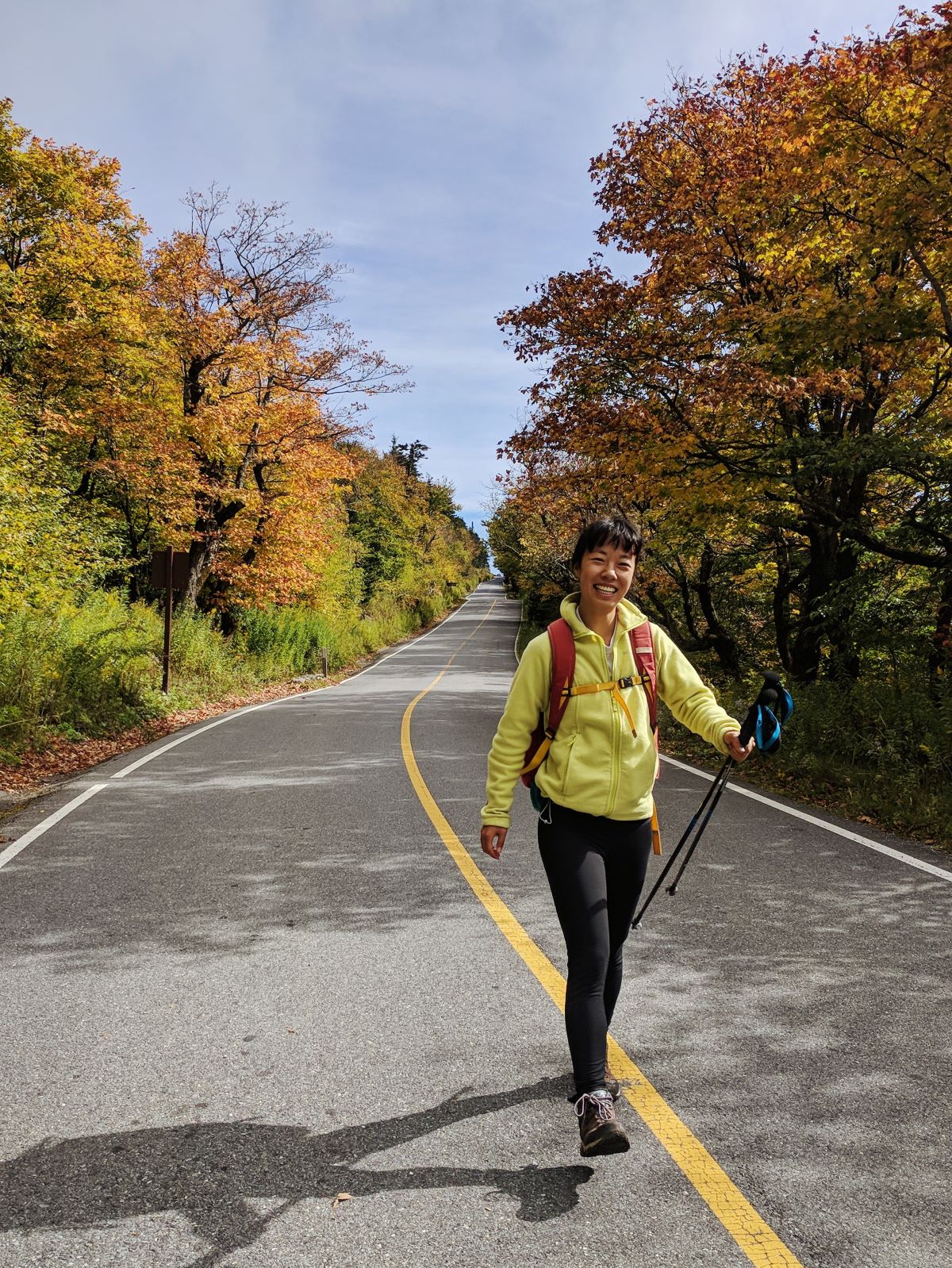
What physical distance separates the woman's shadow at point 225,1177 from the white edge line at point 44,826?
386 cm

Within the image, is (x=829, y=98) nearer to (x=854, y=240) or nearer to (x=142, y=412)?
(x=854, y=240)

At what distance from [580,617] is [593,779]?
1.85 ft

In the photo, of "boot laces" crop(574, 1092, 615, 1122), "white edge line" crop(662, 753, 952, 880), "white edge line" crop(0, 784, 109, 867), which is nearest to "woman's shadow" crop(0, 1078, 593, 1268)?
"boot laces" crop(574, 1092, 615, 1122)

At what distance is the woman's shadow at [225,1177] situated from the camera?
243 centimetres

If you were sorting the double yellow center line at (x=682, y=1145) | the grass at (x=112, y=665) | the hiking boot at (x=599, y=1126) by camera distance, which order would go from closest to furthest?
the double yellow center line at (x=682, y=1145) → the hiking boot at (x=599, y=1126) → the grass at (x=112, y=665)

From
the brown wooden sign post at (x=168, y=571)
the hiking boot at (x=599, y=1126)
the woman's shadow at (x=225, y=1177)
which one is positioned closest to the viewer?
the woman's shadow at (x=225, y=1177)

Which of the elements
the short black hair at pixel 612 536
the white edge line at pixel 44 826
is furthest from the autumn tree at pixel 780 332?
the white edge line at pixel 44 826

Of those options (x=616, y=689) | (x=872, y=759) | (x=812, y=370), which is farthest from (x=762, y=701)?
(x=812, y=370)

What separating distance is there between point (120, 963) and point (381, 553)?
174 feet

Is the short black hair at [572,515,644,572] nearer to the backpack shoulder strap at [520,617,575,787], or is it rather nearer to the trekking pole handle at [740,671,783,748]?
the backpack shoulder strap at [520,617,575,787]

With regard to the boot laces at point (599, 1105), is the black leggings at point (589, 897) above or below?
above

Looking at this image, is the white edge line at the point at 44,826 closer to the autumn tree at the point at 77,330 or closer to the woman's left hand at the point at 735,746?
the woman's left hand at the point at 735,746

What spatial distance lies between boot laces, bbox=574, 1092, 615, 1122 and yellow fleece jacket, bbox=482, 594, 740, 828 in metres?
0.86

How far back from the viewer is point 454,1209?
243 cm
